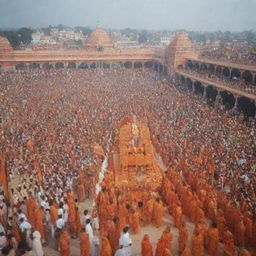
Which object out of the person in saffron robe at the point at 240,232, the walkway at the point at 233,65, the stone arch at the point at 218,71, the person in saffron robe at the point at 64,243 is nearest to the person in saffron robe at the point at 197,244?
the person in saffron robe at the point at 240,232

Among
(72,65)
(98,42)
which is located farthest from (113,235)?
(98,42)

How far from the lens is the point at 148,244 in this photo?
8.47 meters

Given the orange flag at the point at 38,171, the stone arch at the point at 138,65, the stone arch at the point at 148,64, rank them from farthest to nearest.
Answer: the stone arch at the point at 138,65, the stone arch at the point at 148,64, the orange flag at the point at 38,171

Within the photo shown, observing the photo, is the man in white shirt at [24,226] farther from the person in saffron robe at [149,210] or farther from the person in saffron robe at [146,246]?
the person in saffron robe at [149,210]

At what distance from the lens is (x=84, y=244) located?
8.42m

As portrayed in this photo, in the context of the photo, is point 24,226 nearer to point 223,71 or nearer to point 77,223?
point 77,223

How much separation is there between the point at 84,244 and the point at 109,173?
15.6 ft

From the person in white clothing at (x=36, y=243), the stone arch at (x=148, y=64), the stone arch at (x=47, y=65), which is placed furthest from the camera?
the stone arch at (x=148, y=64)

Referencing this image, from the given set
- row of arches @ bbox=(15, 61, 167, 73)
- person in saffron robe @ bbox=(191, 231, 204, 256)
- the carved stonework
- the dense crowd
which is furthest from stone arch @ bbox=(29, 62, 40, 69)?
person in saffron robe @ bbox=(191, 231, 204, 256)

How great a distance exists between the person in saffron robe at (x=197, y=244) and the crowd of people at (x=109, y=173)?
3 cm

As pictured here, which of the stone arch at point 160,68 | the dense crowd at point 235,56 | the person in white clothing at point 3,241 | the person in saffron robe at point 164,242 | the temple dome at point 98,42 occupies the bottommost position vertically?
the person in saffron robe at point 164,242

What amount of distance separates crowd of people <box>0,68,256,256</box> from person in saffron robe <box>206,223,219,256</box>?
9 centimetres

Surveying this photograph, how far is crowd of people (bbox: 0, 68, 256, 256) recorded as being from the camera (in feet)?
30.3

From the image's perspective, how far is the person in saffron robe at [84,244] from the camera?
27.5 feet
